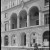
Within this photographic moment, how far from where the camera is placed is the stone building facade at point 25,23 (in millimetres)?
14620

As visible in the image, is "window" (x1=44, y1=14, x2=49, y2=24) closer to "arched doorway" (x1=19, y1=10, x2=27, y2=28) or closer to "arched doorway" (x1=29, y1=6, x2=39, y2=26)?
"arched doorway" (x1=29, y1=6, x2=39, y2=26)

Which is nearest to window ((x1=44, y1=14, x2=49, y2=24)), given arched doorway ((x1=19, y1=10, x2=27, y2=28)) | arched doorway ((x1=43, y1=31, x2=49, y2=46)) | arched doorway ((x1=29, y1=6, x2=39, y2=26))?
arched doorway ((x1=43, y1=31, x2=49, y2=46))

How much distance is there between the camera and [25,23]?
64.7 ft

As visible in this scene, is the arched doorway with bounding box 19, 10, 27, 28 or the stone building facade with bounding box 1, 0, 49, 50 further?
the arched doorway with bounding box 19, 10, 27, 28

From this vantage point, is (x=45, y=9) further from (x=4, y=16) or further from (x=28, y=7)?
(x=4, y=16)

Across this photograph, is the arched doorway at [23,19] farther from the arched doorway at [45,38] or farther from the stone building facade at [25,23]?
the arched doorway at [45,38]

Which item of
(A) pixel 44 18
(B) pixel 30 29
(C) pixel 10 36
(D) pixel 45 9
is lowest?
(C) pixel 10 36

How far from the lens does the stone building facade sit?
14.6 metres

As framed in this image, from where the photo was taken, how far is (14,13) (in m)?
19.7

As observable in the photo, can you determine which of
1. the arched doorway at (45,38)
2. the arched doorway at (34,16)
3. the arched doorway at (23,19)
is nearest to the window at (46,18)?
the arched doorway at (45,38)

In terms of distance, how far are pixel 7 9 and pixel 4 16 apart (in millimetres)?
1474

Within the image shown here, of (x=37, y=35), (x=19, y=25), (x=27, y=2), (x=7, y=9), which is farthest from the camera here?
(x=7, y=9)

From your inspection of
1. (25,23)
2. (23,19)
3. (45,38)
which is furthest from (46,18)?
(23,19)

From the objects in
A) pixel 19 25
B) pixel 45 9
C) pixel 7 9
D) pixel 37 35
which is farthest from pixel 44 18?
pixel 7 9
